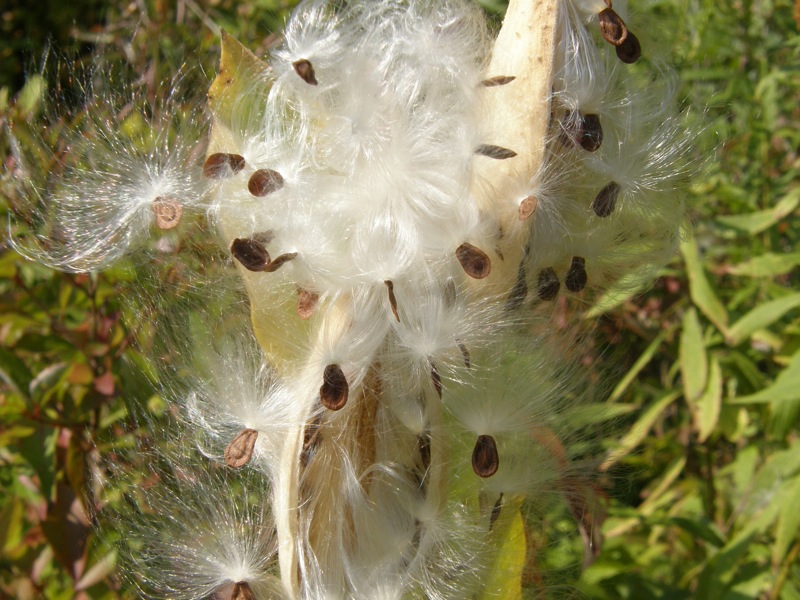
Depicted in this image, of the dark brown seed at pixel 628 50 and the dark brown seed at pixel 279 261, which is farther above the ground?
the dark brown seed at pixel 628 50

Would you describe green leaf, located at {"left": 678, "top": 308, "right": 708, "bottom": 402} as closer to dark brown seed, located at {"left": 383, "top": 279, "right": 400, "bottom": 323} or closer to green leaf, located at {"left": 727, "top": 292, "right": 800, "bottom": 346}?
green leaf, located at {"left": 727, "top": 292, "right": 800, "bottom": 346}

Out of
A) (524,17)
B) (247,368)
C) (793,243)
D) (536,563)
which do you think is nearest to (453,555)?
(536,563)

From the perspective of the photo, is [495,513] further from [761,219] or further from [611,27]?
[761,219]

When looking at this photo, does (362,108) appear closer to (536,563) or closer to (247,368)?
(247,368)

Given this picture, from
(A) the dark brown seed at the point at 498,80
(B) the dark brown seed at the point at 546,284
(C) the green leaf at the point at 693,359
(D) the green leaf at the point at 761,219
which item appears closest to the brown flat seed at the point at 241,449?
(B) the dark brown seed at the point at 546,284

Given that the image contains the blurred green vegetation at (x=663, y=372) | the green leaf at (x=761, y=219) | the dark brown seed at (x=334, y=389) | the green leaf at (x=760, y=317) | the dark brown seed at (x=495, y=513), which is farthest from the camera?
the green leaf at (x=761, y=219)

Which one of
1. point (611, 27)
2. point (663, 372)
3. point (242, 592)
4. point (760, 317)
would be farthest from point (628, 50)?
point (663, 372)

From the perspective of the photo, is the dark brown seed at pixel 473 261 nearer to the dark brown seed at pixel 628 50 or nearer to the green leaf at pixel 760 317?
the dark brown seed at pixel 628 50
